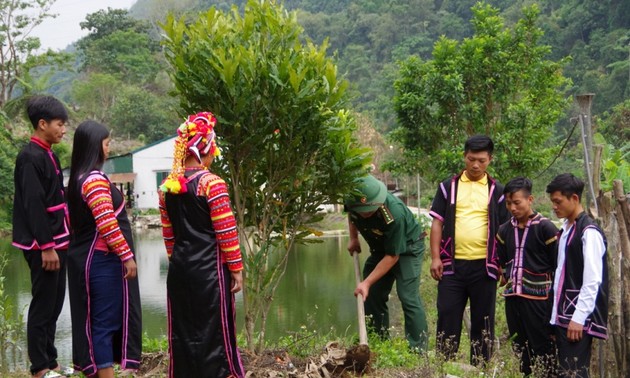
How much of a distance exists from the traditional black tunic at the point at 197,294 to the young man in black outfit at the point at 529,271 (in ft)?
6.40

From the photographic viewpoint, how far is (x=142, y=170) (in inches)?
1545

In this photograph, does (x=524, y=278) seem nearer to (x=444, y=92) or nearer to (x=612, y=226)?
(x=612, y=226)

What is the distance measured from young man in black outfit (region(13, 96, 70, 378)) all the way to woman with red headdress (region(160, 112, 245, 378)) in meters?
0.83

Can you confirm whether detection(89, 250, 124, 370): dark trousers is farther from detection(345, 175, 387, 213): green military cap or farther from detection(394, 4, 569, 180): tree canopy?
detection(394, 4, 569, 180): tree canopy

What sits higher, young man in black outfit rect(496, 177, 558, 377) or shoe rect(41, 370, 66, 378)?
young man in black outfit rect(496, 177, 558, 377)

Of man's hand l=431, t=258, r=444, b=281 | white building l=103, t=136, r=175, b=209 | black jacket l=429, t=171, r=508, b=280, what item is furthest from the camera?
white building l=103, t=136, r=175, b=209

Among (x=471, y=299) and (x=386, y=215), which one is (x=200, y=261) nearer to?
(x=386, y=215)

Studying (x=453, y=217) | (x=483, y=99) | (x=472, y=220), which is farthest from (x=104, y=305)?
(x=483, y=99)

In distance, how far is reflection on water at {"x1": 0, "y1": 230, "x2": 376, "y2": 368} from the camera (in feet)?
32.2

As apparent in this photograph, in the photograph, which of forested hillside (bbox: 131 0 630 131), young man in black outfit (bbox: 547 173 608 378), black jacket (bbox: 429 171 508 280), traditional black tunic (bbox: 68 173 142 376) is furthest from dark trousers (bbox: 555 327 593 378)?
forested hillside (bbox: 131 0 630 131)

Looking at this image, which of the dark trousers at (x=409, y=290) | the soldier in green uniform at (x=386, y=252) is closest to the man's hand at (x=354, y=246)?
the soldier in green uniform at (x=386, y=252)

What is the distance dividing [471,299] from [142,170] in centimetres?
3559

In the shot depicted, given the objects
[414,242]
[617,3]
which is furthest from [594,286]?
[617,3]

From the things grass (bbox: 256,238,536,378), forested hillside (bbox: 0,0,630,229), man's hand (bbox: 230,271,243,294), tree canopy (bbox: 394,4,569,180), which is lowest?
grass (bbox: 256,238,536,378)
